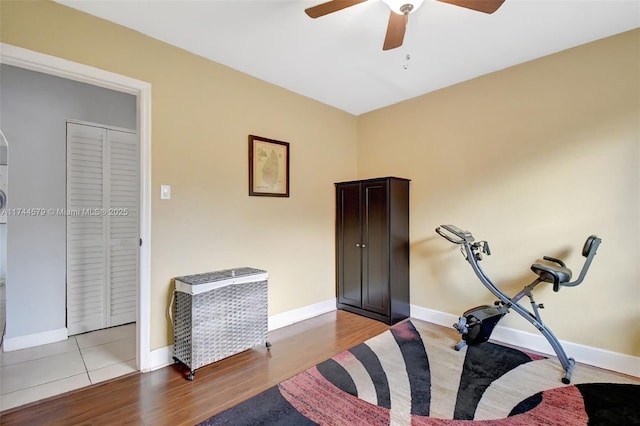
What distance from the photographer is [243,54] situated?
2623 mm

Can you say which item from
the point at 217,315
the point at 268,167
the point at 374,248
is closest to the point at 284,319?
the point at 217,315

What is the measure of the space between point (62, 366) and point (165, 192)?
5.17 feet

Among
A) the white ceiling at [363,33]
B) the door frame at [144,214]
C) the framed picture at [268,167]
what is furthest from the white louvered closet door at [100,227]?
the white ceiling at [363,33]

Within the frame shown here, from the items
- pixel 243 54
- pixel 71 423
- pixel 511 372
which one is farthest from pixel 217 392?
pixel 243 54

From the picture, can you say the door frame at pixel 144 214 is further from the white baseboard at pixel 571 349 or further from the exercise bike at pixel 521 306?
the white baseboard at pixel 571 349

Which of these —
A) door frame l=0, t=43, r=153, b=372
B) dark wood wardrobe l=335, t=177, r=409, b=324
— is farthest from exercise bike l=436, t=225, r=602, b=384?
door frame l=0, t=43, r=153, b=372

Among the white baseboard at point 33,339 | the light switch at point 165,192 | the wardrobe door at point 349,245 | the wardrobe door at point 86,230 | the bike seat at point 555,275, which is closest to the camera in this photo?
the bike seat at point 555,275

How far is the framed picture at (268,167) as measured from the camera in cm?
301

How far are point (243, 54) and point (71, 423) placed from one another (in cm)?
287

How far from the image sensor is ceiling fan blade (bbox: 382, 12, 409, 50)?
5.85 ft

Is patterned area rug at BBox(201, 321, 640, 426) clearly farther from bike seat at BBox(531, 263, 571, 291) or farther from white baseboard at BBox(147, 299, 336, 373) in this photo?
white baseboard at BBox(147, 299, 336, 373)

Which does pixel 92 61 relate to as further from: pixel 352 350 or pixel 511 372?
pixel 511 372

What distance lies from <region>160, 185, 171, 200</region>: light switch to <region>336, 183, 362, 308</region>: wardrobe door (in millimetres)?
2036

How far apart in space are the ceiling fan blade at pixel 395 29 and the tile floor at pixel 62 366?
3059 mm
